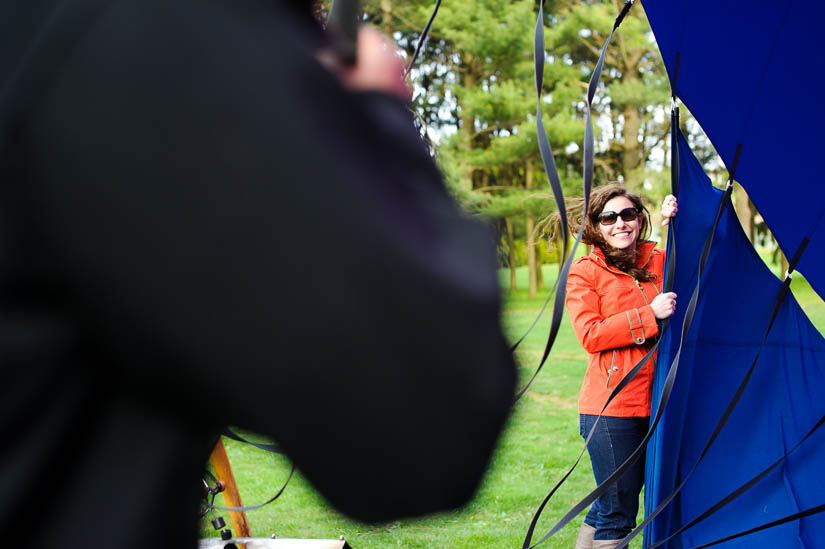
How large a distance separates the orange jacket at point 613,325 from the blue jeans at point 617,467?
2.0 inches

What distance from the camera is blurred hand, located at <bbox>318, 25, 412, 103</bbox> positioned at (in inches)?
19.1

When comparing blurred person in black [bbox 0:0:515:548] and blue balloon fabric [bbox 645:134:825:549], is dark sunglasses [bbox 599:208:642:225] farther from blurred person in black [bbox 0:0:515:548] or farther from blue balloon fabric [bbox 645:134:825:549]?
blurred person in black [bbox 0:0:515:548]

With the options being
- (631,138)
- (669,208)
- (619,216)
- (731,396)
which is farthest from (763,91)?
(631,138)

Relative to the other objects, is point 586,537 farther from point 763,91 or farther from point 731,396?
point 763,91

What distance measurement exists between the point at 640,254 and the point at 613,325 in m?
0.45

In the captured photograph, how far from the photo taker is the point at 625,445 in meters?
2.80

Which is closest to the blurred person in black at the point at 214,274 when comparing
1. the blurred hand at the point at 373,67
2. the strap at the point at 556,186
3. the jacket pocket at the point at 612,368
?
the blurred hand at the point at 373,67

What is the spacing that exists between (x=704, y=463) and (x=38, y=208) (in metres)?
2.79

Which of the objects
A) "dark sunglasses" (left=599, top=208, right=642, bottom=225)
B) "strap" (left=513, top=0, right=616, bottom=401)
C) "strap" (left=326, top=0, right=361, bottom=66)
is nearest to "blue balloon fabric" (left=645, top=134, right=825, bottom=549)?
"dark sunglasses" (left=599, top=208, right=642, bottom=225)

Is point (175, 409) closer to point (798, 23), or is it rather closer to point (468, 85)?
point (798, 23)

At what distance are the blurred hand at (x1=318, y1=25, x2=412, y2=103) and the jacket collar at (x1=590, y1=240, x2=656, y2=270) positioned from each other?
102 inches

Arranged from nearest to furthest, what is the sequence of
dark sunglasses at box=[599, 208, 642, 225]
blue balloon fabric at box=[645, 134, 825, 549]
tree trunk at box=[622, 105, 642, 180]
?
blue balloon fabric at box=[645, 134, 825, 549], dark sunglasses at box=[599, 208, 642, 225], tree trunk at box=[622, 105, 642, 180]

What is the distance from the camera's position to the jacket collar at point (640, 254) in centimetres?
302

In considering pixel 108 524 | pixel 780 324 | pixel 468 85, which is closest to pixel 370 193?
pixel 108 524
